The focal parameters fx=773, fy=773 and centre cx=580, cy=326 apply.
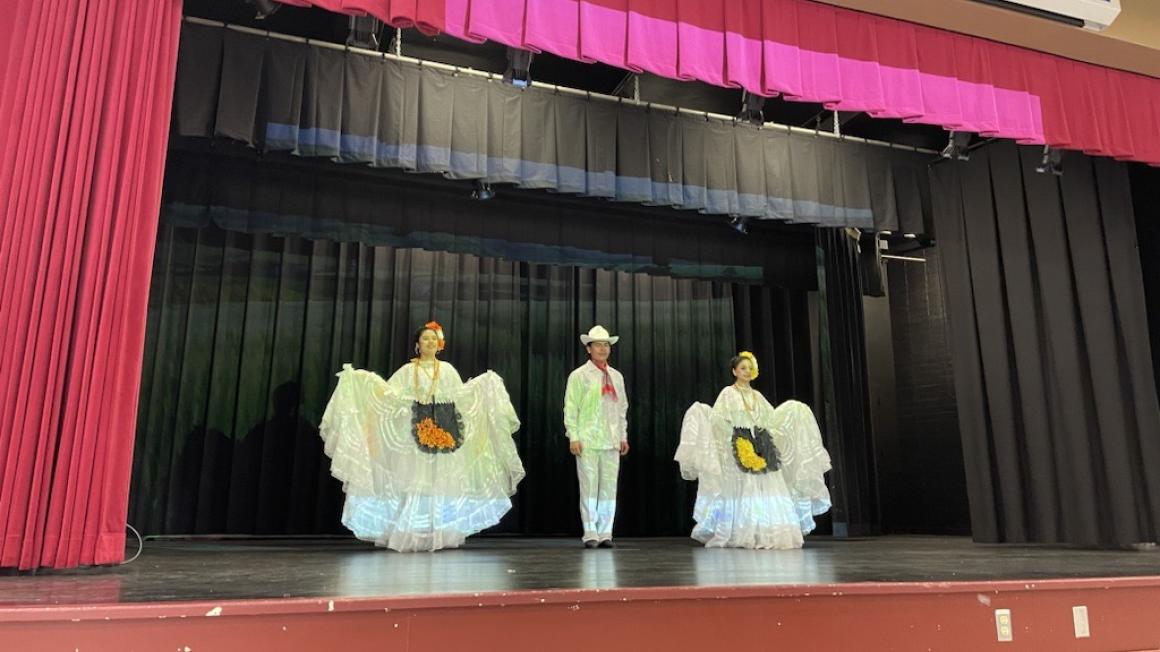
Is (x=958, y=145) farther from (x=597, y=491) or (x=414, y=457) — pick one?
(x=414, y=457)

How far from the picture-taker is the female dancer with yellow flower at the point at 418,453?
4.95 meters

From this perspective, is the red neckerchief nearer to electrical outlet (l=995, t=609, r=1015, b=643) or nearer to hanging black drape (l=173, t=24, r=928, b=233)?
hanging black drape (l=173, t=24, r=928, b=233)

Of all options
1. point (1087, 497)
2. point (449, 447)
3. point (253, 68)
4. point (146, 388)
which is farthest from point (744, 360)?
point (146, 388)

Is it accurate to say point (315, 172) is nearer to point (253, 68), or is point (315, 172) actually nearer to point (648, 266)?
point (253, 68)

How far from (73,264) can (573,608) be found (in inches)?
104

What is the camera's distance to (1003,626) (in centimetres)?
250

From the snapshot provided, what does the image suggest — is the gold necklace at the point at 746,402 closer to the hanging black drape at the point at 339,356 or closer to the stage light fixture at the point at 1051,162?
the hanging black drape at the point at 339,356

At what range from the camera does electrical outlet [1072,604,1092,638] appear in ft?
8.58

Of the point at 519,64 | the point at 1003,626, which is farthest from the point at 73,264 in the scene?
the point at 1003,626

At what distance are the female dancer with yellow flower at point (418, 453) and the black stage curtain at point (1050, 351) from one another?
12.8ft

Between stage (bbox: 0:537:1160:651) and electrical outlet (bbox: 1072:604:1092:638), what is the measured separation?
1 centimetres

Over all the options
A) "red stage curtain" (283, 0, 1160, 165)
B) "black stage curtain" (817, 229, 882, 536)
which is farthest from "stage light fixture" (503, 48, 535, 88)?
"black stage curtain" (817, 229, 882, 536)

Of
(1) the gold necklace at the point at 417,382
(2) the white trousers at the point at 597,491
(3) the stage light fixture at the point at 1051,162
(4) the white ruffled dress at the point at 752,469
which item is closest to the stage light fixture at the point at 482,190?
(1) the gold necklace at the point at 417,382

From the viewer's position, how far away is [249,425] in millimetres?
6781
